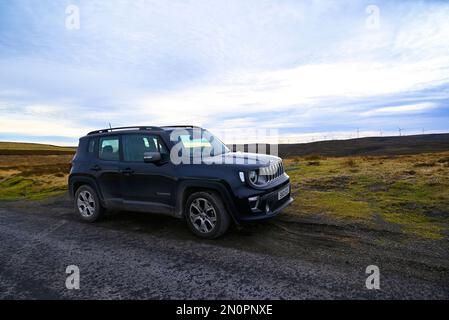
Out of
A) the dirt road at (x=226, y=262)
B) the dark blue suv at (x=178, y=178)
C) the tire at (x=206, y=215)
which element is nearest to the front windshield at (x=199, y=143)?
the dark blue suv at (x=178, y=178)

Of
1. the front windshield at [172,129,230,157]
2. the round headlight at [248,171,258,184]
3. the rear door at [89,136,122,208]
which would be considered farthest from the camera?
the rear door at [89,136,122,208]

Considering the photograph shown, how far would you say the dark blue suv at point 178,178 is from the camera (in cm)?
498

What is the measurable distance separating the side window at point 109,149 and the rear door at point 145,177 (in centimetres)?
23

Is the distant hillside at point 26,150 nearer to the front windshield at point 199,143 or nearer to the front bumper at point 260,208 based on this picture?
the front windshield at point 199,143

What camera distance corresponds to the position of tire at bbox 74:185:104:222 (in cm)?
675

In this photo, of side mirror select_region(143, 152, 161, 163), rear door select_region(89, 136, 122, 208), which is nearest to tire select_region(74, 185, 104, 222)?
rear door select_region(89, 136, 122, 208)

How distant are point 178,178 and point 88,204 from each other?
288cm

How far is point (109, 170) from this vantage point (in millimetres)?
6340

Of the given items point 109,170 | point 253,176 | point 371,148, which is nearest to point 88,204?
point 109,170

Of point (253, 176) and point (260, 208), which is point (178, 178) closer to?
point (253, 176)

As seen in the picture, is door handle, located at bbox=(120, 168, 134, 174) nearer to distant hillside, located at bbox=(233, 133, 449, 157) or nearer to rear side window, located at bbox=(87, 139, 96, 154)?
rear side window, located at bbox=(87, 139, 96, 154)

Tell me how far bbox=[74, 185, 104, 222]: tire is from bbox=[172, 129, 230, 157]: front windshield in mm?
2482

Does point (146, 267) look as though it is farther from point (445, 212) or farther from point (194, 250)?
point (445, 212)

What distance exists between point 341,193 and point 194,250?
525 cm
